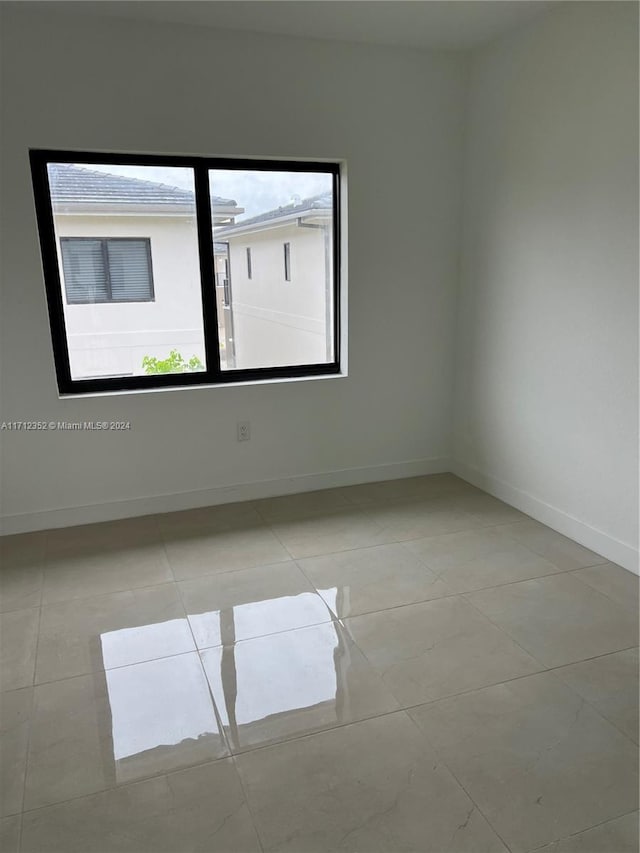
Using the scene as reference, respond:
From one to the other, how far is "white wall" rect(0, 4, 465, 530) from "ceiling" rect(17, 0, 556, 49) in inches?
3.4

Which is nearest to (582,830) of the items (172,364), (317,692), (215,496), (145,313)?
(317,692)

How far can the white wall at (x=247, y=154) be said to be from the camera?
2.88 m

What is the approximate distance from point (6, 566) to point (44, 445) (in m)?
0.63

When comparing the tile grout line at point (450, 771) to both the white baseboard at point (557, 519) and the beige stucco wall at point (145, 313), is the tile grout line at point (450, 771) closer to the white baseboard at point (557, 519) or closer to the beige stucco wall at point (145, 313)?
the white baseboard at point (557, 519)

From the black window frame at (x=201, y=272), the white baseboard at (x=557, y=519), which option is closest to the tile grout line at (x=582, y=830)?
the white baseboard at (x=557, y=519)

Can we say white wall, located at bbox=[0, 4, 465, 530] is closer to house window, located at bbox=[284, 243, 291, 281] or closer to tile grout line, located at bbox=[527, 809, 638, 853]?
house window, located at bbox=[284, 243, 291, 281]

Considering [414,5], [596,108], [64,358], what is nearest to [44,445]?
[64,358]

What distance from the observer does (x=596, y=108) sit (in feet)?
8.79

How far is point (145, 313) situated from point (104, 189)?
64 centimetres

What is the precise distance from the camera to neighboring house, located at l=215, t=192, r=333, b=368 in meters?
3.44

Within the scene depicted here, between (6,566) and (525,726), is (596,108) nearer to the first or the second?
(525,726)

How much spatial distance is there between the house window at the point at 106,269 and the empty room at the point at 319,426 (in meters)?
0.02

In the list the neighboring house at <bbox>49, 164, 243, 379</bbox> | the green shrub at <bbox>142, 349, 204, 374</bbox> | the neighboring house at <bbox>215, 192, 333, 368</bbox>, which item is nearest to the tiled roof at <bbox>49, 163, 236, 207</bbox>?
the neighboring house at <bbox>49, 164, 243, 379</bbox>

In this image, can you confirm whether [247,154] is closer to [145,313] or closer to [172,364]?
[145,313]
